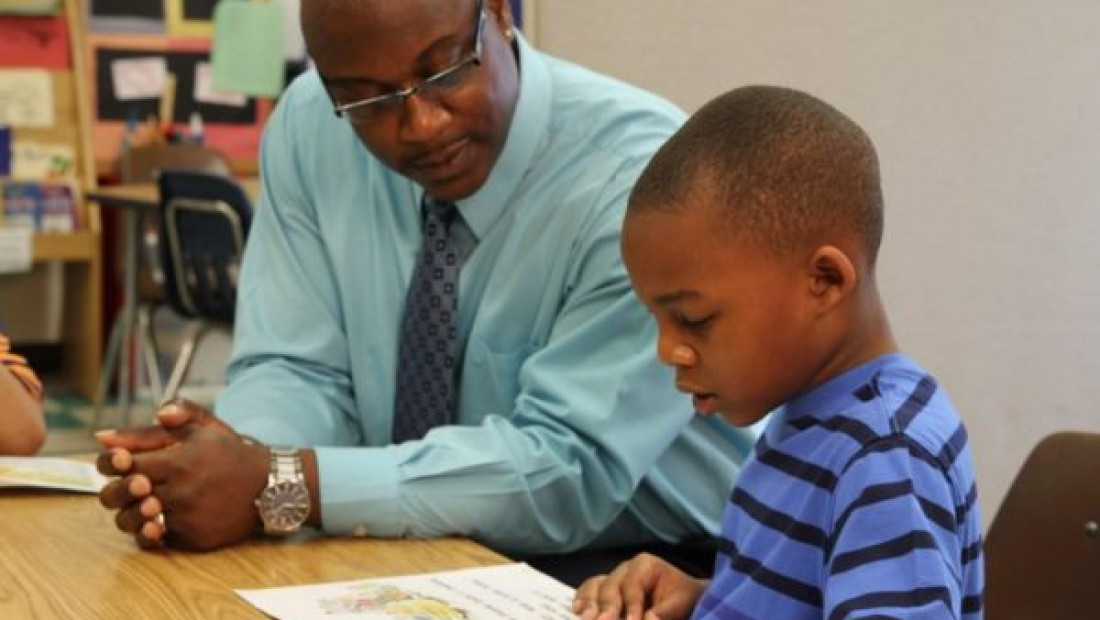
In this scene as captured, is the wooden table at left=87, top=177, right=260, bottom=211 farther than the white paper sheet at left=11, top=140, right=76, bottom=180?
No

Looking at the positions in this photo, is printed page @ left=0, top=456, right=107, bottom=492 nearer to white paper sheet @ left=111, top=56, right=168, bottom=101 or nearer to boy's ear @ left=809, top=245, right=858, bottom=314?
boy's ear @ left=809, top=245, right=858, bottom=314

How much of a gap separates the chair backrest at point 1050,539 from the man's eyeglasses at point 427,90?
70 centimetres

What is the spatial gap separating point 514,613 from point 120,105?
6381mm

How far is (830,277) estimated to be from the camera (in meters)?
1.20

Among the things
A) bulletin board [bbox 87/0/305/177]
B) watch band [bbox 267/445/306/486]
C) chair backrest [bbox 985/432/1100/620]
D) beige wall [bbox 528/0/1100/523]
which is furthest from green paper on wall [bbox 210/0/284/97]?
chair backrest [bbox 985/432/1100/620]

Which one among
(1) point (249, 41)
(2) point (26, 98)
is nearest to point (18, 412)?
(1) point (249, 41)

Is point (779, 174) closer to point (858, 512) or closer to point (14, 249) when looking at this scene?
point (858, 512)

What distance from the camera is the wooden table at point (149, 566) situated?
Result: 1.39m

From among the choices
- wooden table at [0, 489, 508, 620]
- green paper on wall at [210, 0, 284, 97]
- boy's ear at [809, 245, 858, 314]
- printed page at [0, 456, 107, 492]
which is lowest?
green paper on wall at [210, 0, 284, 97]

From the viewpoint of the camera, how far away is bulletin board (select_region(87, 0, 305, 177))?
24.1 feet

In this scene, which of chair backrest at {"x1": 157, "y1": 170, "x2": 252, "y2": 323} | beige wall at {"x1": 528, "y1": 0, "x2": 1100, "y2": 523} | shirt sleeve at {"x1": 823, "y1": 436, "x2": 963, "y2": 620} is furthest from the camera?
chair backrest at {"x1": 157, "y1": 170, "x2": 252, "y2": 323}

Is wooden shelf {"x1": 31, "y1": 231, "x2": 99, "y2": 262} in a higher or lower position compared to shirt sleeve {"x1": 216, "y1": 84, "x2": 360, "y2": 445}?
lower

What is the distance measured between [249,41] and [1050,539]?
531cm

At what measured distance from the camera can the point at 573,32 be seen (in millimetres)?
2322
